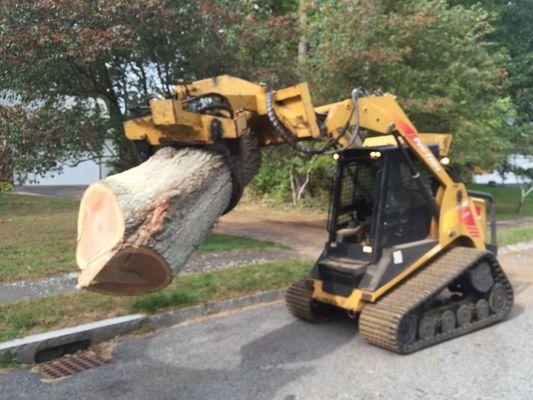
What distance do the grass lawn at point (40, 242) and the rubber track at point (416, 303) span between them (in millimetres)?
5295

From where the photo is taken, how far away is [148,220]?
4055mm

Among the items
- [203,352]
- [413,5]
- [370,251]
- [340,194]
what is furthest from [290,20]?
[203,352]

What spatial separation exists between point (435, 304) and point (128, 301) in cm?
366

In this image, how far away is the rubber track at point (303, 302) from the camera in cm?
654

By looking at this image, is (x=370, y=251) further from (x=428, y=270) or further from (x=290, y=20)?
(x=290, y=20)

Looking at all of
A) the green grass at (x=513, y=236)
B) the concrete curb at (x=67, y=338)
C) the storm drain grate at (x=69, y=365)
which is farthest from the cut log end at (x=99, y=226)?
the green grass at (x=513, y=236)

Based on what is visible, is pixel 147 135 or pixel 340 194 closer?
pixel 147 135

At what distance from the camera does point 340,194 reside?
668 cm

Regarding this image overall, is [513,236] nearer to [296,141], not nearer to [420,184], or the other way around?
[420,184]

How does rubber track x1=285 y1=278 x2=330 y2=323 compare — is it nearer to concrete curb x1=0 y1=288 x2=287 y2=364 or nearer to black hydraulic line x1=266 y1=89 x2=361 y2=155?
concrete curb x1=0 y1=288 x2=287 y2=364

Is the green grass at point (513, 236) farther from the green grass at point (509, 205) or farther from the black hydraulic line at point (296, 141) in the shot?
the black hydraulic line at point (296, 141)

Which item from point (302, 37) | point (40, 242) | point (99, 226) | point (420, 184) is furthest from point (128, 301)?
point (302, 37)

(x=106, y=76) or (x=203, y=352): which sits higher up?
(x=106, y=76)

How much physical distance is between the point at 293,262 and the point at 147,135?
16.9ft
